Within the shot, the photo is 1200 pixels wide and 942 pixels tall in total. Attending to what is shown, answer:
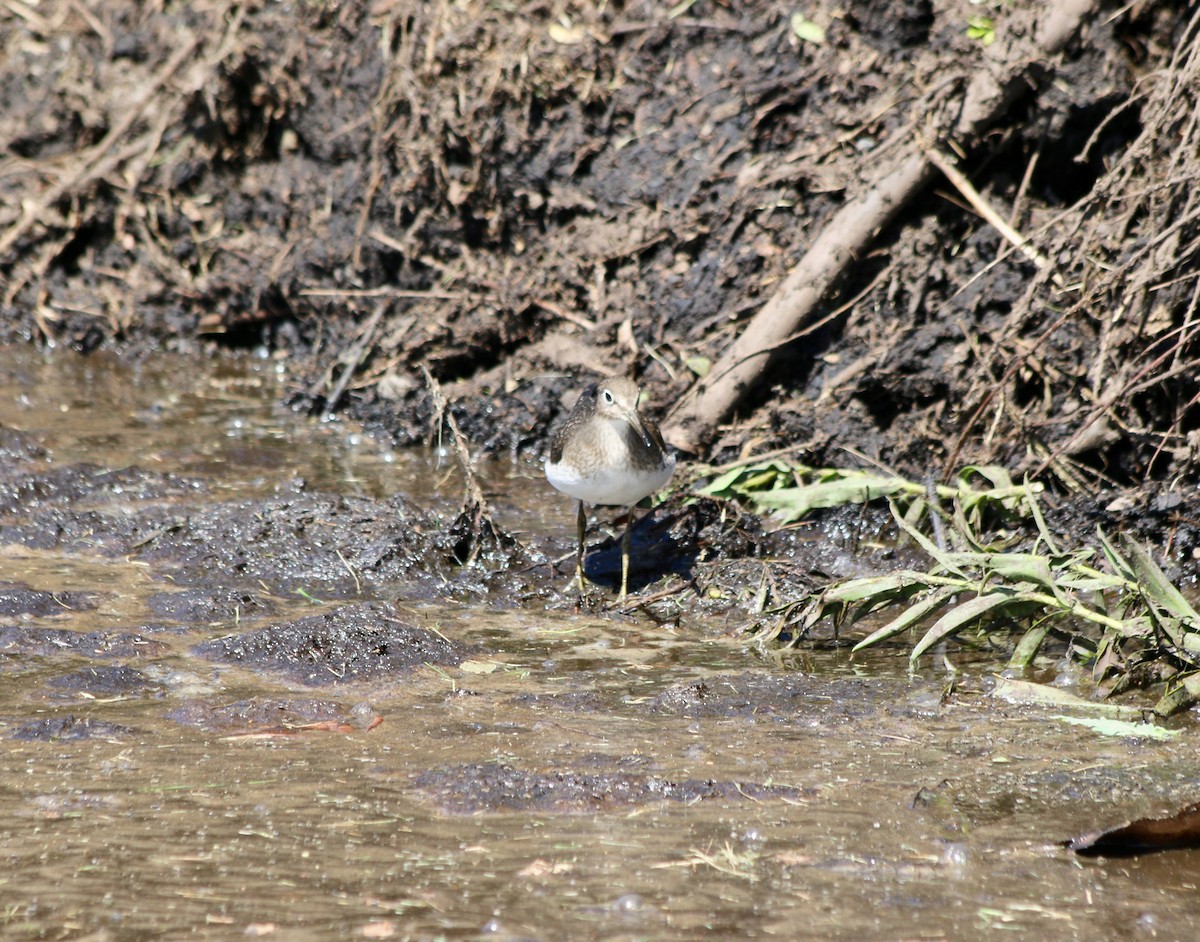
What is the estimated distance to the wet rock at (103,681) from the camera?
4.73m

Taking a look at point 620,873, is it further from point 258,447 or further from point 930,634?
point 258,447

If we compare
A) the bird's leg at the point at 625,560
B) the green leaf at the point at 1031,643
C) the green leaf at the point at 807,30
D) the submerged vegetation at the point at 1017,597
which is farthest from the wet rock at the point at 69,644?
the green leaf at the point at 807,30

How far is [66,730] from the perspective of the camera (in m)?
4.30

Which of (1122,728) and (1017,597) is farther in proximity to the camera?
(1017,597)

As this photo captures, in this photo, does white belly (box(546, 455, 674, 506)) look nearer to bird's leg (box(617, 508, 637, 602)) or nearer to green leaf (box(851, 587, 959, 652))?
bird's leg (box(617, 508, 637, 602))

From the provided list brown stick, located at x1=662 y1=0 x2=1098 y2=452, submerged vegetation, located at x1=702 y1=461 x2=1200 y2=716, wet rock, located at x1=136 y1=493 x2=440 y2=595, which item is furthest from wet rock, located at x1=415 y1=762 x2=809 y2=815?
brown stick, located at x1=662 y1=0 x2=1098 y2=452

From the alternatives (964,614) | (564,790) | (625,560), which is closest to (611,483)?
(625,560)

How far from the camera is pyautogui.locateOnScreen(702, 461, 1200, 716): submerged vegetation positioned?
476 cm

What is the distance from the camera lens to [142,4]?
34.3 ft

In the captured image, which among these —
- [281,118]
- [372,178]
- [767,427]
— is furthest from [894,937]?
[281,118]

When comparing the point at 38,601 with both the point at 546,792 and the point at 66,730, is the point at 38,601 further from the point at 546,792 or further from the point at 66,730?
the point at 546,792

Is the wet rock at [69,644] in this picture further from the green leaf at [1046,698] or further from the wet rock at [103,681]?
the green leaf at [1046,698]

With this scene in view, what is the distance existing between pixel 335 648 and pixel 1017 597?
8.82 ft

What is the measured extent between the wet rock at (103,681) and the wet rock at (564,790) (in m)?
1.42
